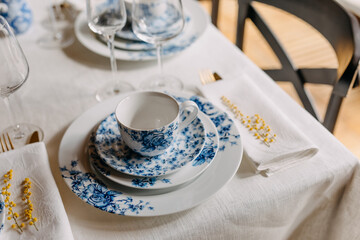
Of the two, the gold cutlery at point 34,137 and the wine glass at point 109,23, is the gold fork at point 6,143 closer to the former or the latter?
the gold cutlery at point 34,137

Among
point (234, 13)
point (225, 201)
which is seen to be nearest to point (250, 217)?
point (225, 201)

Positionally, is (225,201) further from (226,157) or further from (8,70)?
(8,70)

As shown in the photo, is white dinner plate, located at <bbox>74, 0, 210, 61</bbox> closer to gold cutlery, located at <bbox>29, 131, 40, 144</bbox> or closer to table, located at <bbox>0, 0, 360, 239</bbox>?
table, located at <bbox>0, 0, 360, 239</bbox>

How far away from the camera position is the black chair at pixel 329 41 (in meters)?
0.85

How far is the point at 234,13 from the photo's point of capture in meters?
2.71

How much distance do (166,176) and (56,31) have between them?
61 centimetres

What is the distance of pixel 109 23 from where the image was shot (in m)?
0.83

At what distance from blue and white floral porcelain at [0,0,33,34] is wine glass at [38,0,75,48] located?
6 centimetres

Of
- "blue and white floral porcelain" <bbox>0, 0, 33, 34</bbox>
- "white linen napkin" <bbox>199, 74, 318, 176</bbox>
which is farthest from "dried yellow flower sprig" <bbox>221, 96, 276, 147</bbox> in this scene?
"blue and white floral porcelain" <bbox>0, 0, 33, 34</bbox>

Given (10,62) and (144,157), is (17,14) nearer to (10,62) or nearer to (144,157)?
(10,62)

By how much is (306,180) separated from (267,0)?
2.08 ft

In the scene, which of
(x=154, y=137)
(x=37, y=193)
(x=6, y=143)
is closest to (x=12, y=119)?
(x=6, y=143)

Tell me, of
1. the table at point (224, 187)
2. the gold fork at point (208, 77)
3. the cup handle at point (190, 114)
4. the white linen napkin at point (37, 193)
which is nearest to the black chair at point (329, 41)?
the table at point (224, 187)

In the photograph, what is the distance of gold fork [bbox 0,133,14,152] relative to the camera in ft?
2.40
